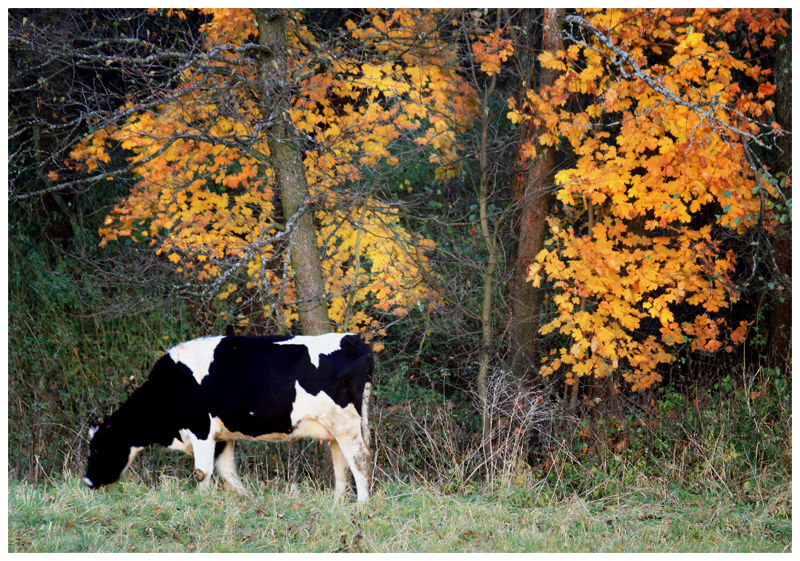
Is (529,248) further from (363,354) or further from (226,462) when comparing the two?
(226,462)

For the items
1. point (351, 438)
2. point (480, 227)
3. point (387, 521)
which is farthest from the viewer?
point (480, 227)

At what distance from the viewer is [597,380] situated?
9422mm

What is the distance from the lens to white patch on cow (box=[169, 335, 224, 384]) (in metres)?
6.89

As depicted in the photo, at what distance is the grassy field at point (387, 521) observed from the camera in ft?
17.9

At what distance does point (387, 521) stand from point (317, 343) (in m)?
1.67

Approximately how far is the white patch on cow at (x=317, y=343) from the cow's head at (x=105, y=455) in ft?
5.44

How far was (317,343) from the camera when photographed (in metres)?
6.92

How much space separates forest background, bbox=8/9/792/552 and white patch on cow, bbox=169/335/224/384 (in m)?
0.64

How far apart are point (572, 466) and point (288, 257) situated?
3.34m

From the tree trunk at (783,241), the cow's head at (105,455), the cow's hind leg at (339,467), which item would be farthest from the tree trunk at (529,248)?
the cow's head at (105,455)

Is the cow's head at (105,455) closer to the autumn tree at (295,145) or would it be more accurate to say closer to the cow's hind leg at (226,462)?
the cow's hind leg at (226,462)

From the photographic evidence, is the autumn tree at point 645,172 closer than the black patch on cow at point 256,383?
No

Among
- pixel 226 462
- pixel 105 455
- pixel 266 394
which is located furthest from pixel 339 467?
pixel 105 455

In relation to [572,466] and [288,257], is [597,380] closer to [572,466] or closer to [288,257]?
[572,466]
